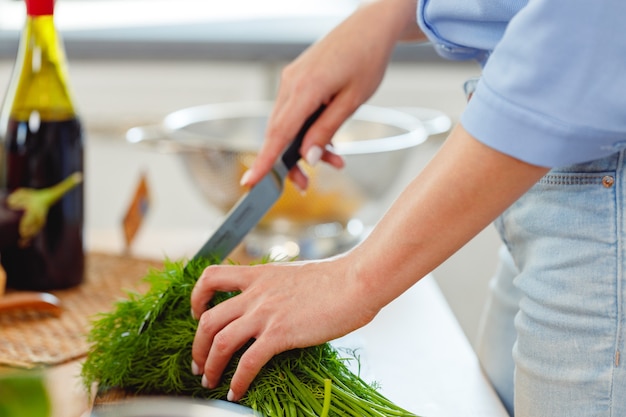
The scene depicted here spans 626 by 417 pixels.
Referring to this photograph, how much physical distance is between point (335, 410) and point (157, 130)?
0.80 m

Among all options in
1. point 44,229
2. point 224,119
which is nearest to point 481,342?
point 44,229

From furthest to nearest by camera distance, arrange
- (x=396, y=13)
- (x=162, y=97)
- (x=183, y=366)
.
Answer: (x=162, y=97)
(x=396, y=13)
(x=183, y=366)

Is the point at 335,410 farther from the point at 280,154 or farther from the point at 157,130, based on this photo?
the point at 157,130

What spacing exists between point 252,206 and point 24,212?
0.35 meters

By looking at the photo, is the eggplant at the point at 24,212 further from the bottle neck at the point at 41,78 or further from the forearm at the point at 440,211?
the forearm at the point at 440,211

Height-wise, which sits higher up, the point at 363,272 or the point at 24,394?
the point at 24,394

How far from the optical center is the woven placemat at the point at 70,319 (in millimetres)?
913

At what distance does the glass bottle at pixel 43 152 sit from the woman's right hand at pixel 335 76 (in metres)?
0.31

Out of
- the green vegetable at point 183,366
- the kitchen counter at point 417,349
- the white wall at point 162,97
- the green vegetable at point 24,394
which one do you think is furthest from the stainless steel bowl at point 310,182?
the white wall at point 162,97

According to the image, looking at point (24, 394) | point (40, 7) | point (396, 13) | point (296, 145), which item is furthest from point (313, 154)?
point (24, 394)

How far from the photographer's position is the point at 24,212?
1.09 metres

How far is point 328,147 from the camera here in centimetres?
100

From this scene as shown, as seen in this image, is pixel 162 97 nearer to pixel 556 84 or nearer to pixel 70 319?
pixel 70 319

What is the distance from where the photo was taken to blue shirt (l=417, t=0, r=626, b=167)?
0.52 meters
